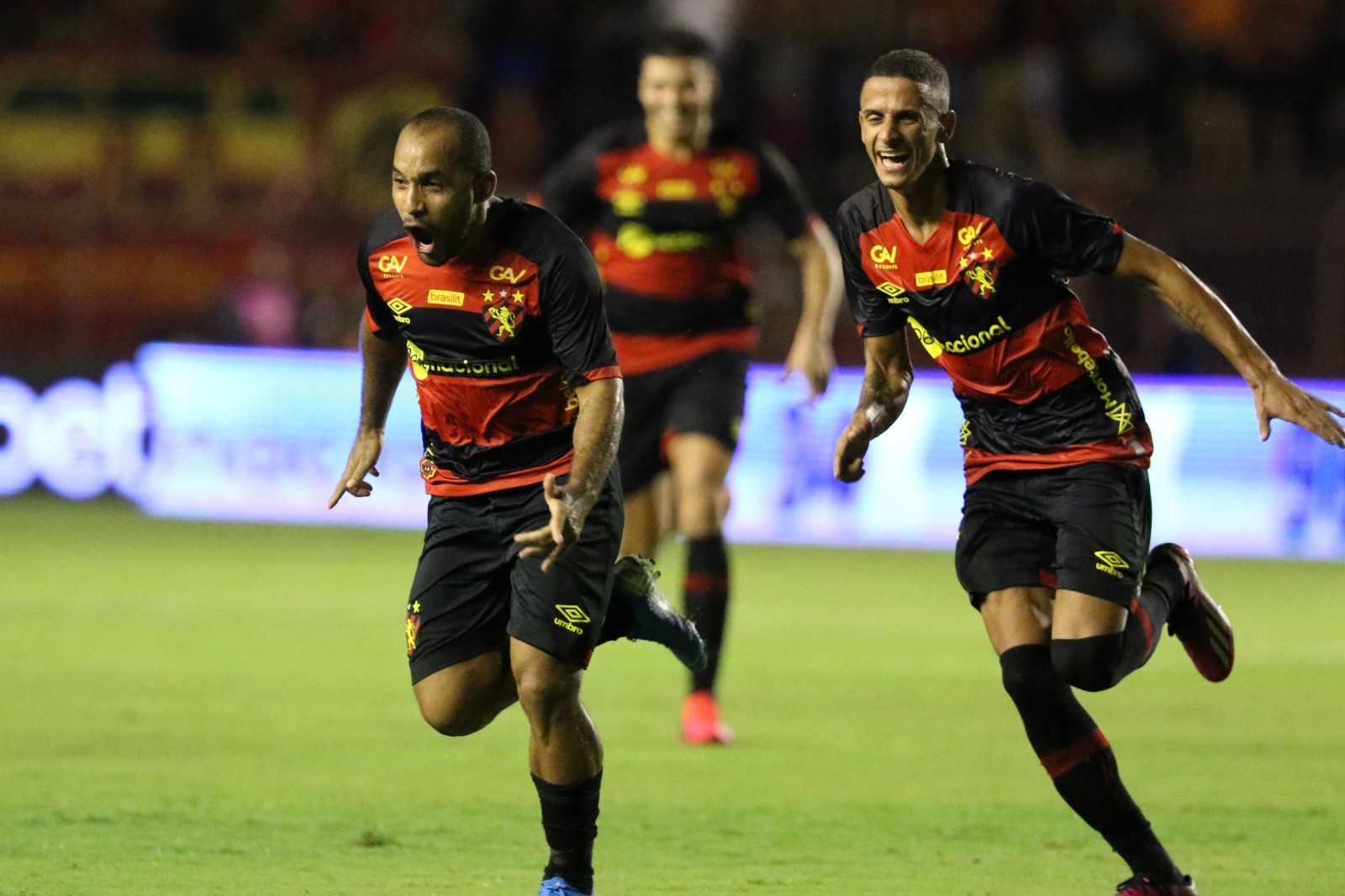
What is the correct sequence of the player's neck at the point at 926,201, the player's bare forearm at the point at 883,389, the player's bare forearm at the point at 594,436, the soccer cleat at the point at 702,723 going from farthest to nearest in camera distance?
the soccer cleat at the point at 702,723
the player's bare forearm at the point at 883,389
the player's neck at the point at 926,201
the player's bare forearm at the point at 594,436

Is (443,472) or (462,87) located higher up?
(462,87)

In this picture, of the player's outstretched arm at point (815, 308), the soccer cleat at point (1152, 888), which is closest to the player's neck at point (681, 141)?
the player's outstretched arm at point (815, 308)

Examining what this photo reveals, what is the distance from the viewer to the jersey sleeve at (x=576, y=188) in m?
8.11

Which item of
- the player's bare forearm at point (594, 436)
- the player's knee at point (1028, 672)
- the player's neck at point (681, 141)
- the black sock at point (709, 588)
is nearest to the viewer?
the player's bare forearm at point (594, 436)

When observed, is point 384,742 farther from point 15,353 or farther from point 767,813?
point 15,353

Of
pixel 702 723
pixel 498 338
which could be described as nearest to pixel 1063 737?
pixel 498 338

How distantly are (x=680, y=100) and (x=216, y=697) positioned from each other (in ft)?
10.1

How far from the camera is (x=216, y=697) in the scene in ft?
27.5

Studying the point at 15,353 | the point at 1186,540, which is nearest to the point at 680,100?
the point at 1186,540

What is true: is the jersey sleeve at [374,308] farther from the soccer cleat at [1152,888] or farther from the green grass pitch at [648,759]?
the soccer cleat at [1152,888]

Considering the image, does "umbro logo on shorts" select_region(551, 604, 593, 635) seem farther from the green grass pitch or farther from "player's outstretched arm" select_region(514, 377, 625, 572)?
the green grass pitch

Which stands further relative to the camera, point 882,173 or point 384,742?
point 384,742

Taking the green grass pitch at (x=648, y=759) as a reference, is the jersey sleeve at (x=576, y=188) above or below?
above

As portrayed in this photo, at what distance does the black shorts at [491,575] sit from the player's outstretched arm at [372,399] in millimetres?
332
